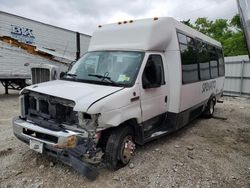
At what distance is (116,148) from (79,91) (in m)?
1.17

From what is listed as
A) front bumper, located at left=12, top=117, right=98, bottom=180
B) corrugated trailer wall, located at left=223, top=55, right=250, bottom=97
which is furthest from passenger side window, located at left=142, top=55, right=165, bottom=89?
corrugated trailer wall, located at left=223, top=55, right=250, bottom=97

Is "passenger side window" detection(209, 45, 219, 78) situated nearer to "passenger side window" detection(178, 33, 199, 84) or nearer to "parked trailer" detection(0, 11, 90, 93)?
"passenger side window" detection(178, 33, 199, 84)

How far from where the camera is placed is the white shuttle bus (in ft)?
12.6

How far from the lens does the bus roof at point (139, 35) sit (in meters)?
5.15

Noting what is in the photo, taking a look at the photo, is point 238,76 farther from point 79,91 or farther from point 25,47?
point 79,91

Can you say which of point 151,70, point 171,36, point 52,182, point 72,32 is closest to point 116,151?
point 52,182

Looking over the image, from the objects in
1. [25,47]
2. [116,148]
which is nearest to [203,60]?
[116,148]

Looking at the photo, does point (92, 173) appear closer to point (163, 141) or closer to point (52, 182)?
point (52, 182)

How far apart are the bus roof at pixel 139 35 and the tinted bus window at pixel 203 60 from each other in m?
1.68

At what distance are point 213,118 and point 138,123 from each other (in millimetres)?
5164

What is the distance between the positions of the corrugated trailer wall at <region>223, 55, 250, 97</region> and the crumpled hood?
42.8 ft

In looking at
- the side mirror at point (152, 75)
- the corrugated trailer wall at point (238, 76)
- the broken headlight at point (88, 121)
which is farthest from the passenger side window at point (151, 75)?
the corrugated trailer wall at point (238, 76)

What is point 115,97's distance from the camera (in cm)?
403

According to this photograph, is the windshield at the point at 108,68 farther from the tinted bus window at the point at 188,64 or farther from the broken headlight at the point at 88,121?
the tinted bus window at the point at 188,64
